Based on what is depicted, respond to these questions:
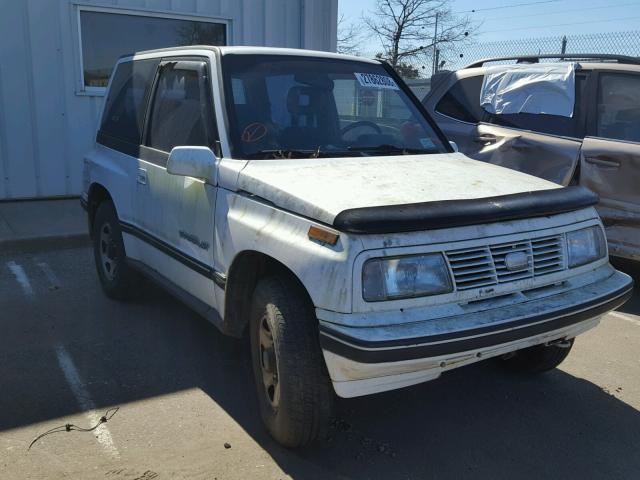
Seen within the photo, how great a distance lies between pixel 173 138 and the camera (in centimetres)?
396

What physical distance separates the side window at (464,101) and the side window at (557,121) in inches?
14.2

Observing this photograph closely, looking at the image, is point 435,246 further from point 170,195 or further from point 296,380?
point 170,195

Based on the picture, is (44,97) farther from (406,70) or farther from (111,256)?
(406,70)

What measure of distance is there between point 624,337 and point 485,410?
173cm

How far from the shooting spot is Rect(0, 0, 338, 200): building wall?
25.3 feet

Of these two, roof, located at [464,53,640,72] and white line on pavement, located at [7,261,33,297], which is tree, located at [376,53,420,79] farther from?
white line on pavement, located at [7,261,33,297]

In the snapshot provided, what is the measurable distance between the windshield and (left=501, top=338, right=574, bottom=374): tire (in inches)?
54.9

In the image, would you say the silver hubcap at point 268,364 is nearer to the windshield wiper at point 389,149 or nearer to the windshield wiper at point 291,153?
the windshield wiper at point 291,153

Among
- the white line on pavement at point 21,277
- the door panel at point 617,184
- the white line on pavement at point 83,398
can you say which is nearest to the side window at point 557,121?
the door panel at point 617,184

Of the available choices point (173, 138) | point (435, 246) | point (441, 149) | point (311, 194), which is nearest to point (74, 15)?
point (173, 138)

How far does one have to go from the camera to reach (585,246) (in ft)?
10.3

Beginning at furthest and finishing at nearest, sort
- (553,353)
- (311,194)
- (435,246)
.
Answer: (553,353)
(311,194)
(435,246)

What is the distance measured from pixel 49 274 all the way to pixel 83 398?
2.69m

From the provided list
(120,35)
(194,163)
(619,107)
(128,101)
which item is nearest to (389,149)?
(194,163)
